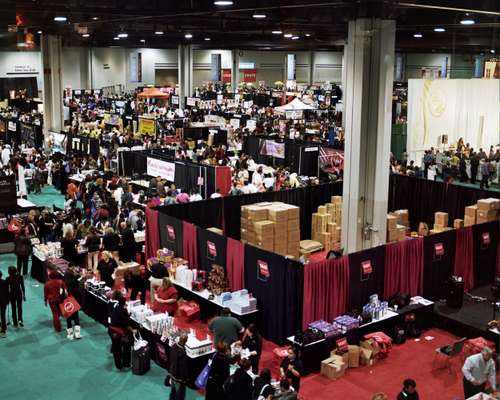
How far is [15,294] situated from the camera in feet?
38.2

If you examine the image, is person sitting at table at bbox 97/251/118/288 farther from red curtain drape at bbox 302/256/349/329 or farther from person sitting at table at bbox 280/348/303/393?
person sitting at table at bbox 280/348/303/393

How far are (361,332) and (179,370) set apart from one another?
344cm

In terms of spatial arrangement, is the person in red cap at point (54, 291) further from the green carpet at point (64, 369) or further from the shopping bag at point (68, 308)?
the green carpet at point (64, 369)

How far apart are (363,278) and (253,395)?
420cm

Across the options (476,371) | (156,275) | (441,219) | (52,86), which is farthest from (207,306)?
(52,86)

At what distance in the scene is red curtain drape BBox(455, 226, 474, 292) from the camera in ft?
44.8

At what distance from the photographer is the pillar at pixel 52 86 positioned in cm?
3067

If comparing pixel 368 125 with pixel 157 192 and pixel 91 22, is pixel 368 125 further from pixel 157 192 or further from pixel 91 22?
pixel 91 22

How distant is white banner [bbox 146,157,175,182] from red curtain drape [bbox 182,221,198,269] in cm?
710

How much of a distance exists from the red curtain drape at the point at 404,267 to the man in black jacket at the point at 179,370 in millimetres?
4446

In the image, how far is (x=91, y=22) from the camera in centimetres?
1942

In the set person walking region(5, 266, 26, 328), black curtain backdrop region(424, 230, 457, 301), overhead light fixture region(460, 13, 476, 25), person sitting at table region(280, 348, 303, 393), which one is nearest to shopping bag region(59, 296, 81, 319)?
person walking region(5, 266, 26, 328)

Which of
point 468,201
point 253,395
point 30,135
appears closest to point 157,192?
point 468,201

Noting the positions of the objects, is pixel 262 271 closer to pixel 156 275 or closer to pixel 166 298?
pixel 166 298
